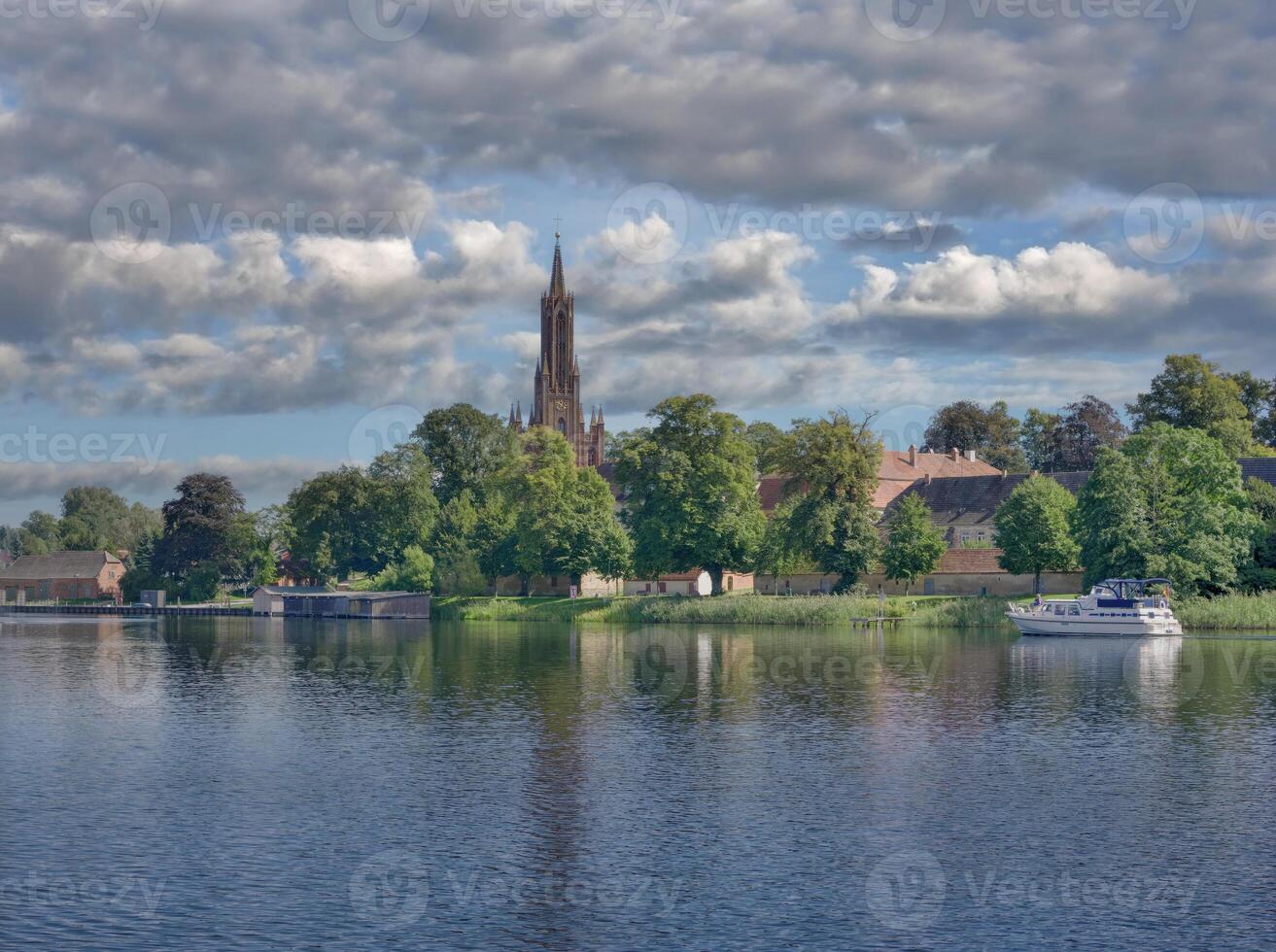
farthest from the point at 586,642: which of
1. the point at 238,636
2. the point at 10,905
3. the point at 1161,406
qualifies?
the point at 1161,406

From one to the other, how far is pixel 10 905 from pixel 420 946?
9.44m

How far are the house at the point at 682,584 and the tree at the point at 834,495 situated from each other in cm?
1922

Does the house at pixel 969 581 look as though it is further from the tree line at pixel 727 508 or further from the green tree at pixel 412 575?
the green tree at pixel 412 575

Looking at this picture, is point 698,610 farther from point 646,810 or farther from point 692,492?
point 646,810

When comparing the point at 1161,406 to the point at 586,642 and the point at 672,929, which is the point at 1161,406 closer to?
the point at 586,642

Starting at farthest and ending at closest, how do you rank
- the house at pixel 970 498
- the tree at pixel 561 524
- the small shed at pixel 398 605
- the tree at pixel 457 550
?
1. the house at pixel 970 498
2. the small shed at pixel 398 605
3. the tree at pixel 457 550
4. the tree at pixel 561 524

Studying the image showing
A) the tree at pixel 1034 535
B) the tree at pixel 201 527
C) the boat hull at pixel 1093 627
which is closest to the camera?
the boat hull at pixel 1093 627

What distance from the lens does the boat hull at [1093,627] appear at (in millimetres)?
97312

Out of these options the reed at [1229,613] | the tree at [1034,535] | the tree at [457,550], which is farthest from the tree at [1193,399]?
the tree at [457,550]

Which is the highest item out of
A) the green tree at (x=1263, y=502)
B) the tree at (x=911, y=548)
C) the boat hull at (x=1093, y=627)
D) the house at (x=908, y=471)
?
the house at (x=908, y=471)

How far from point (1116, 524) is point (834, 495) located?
25639mm

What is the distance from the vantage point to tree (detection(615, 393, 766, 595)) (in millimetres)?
125750

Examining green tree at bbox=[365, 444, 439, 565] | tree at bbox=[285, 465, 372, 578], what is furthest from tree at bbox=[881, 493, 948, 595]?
tree at bbox=[285, 465, 372, 578]

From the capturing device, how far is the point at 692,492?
127 metres
